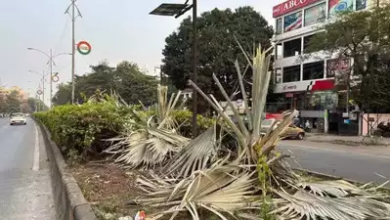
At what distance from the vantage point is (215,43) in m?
40.3

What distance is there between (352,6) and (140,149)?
32.5 meters

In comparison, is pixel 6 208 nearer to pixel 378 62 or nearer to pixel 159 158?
pixel 159 158

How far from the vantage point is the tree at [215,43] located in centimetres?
3966

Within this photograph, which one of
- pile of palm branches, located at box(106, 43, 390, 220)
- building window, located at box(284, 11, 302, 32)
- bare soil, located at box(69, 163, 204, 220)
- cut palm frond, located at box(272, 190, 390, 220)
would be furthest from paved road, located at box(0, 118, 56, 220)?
building window, located at box(284, 11, 302, 32)

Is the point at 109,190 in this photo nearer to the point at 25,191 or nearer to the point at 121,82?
the point at 25,191

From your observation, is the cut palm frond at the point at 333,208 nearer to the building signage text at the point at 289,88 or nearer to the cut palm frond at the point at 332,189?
the cut palm frond at the point at 332,189

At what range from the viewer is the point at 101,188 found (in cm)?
608

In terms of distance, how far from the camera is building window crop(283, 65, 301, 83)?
44.3 meters

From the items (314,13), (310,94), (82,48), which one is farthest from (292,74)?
(82,48)

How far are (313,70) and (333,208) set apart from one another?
39610 millimetres

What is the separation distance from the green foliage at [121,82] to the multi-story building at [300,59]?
1367 centimetres

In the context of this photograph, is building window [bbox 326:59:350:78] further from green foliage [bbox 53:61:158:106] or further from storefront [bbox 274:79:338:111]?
green foliage [bbox 53:61:158:106]

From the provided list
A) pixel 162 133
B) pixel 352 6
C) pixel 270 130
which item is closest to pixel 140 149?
pixel 162 133

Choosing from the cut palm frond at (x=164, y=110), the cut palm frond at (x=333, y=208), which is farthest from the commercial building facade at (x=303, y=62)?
the cut palm frond at (x=333, y=208)
